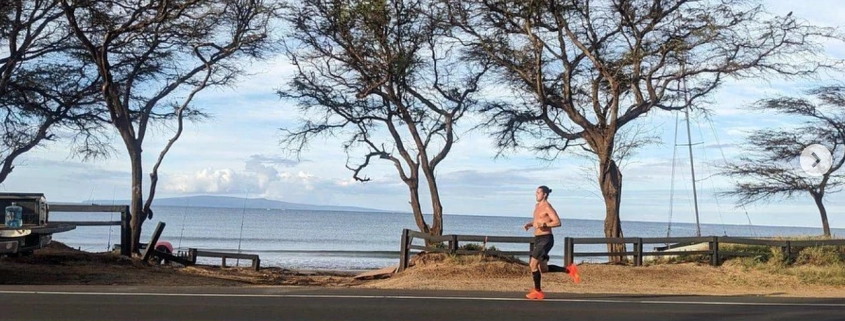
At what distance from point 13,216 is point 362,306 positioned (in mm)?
6272

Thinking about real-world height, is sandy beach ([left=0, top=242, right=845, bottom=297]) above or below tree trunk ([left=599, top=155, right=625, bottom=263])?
below

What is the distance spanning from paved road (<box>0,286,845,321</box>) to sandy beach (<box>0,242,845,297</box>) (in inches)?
75.8

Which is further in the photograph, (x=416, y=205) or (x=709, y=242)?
(x=416, y=205)

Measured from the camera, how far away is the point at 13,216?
1529cm

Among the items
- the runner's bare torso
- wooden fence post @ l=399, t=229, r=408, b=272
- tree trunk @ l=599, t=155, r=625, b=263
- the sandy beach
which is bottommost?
the sandy beach

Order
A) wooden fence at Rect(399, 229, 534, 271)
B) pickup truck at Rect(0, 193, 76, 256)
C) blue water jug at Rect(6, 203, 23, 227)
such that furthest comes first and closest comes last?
wooden fence at Rect(399, 229, 534, 271) < blue water jug at Rect(6, 203, 23, 227) < pickup truck at Rect(0, 193, 76, 256)

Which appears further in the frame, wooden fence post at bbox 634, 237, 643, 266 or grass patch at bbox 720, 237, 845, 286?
wooden fence post at bbox 634, 237, 643, 266

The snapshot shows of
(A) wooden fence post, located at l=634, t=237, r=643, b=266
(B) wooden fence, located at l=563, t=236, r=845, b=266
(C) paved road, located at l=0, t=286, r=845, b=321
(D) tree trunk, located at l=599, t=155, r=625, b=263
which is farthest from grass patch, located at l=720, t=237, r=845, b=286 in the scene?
(C) paved road, located at l=0, t=286, r=845, b=321

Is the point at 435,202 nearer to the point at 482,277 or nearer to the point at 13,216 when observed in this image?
the point at 482,277

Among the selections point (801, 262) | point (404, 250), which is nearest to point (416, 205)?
point (404, 250)

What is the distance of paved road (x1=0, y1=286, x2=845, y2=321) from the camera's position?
38.5 ft

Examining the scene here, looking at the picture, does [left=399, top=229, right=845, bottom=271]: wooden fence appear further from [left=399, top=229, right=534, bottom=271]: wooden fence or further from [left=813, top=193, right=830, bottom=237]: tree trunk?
[left=813, top=193, right=830, bottom=237]: tree trunk

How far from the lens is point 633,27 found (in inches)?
891

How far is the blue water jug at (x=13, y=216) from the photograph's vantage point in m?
15.2
